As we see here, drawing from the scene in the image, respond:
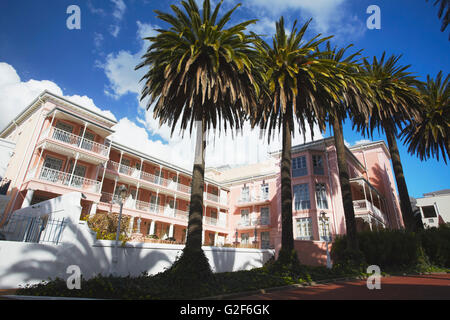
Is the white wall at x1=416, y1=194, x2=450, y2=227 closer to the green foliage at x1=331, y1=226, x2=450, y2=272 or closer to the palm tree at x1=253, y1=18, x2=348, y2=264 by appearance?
the green foliage at x1=331, y1=226, x2=450, y2=272

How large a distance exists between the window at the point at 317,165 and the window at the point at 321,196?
1365 millimetres

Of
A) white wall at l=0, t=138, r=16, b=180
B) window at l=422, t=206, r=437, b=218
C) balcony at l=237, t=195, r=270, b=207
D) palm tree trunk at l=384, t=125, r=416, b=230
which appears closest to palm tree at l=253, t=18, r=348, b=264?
palm tree trunk at l=384, t=125, r=416, b=230

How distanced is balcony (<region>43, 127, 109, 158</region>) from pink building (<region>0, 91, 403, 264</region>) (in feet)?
0.25

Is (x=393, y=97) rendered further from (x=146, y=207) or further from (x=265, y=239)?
(x=146, y=207)

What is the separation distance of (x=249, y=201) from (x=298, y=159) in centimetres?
966

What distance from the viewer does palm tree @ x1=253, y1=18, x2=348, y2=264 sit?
41.8 feet

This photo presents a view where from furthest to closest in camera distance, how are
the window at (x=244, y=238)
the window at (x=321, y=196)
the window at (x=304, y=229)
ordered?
the window at (x=244, y=238)
the window at (x=321, y=196)
the window at (x=304, y=229)

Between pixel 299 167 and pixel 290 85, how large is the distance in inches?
605

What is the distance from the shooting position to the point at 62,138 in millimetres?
19875

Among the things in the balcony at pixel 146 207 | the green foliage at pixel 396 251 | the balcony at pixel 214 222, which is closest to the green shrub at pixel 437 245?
the green foliage at pixel 396 251

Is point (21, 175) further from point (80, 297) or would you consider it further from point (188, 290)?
point (188, 290)

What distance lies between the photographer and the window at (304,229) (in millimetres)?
24025

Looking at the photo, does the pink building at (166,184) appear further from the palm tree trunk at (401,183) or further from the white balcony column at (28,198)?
the palm tree trunk at (401,183)
